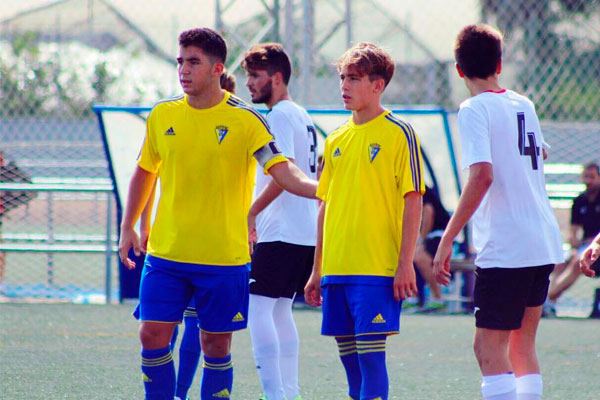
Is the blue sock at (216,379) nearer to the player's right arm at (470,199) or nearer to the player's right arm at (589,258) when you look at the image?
the player's right arm at (470,199)

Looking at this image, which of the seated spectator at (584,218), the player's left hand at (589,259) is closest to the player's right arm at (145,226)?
the player's left hand at (589,259)

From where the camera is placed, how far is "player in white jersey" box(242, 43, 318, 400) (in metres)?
5.26

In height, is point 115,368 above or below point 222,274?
below

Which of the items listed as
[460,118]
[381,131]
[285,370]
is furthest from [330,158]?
[285,370]

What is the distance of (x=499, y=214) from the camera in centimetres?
409

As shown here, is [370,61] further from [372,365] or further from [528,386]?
[528,386]

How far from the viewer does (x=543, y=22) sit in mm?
11148

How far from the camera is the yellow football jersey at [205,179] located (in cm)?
427

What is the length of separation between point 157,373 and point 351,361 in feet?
2.74

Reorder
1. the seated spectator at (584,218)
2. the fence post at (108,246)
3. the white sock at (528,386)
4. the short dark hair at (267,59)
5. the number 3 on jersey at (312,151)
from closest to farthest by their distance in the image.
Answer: the white sock at (528,386) → the short dark hair at (267,59) → the number 3 on jersey at (312,151) → the seated spectator at (584,218) → the fence post at (108,246)

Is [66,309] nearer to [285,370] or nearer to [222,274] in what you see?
[285,370]

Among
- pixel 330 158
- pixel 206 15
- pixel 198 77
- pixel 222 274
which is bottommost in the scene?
pixel 222 274

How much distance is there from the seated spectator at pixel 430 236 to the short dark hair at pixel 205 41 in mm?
5934

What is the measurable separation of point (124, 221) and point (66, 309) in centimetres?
591
